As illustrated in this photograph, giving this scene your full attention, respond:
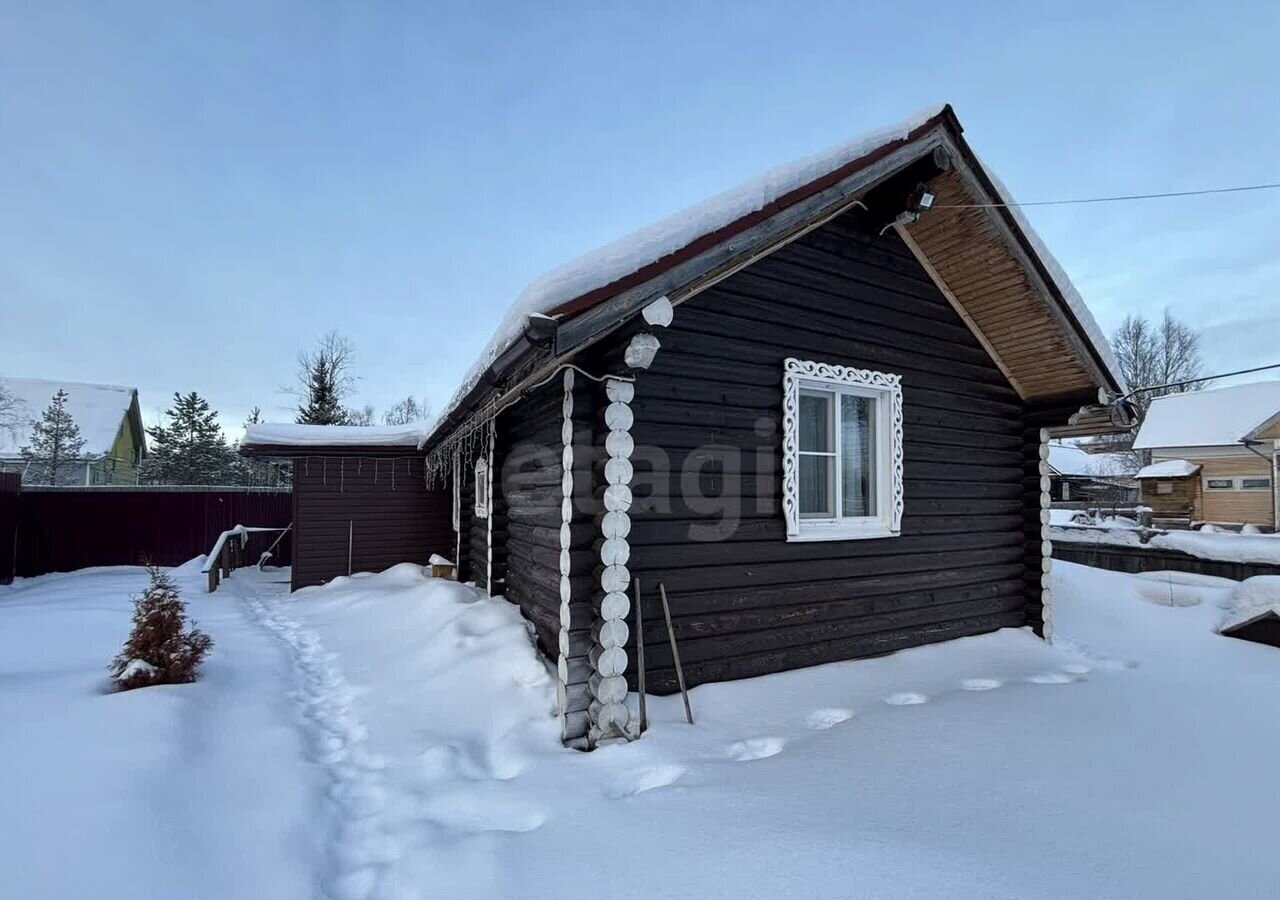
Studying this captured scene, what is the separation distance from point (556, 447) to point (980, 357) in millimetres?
4615

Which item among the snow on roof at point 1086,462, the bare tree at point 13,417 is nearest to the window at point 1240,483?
the snow on roof at point 1086,462

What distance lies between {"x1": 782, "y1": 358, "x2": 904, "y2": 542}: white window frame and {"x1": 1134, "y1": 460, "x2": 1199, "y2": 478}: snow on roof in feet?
82.4

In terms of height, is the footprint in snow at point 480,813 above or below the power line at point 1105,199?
below

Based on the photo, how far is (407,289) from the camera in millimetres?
20219

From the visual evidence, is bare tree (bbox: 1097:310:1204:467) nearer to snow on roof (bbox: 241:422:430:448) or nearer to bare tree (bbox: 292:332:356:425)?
snow on roof (bbox: 241:422:430:448)

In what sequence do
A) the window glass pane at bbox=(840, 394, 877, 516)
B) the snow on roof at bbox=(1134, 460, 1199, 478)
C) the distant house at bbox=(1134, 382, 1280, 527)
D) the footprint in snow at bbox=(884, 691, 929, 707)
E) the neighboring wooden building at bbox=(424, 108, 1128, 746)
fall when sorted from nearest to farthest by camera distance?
the neighboring wooden building at bbox=(424, 108, 1128, 746) < the footprint in snow at bbox=(884, 691, 929, 707) < the window glass pane at bbox=(840, 394, 877, 516) < the distant house at bbox=(1134, 382, 1280, 527) < the snow on roof at bbox=(1134, 460, 1199, 478)

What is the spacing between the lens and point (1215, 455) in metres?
21.3

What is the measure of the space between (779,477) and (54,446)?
27.3 m

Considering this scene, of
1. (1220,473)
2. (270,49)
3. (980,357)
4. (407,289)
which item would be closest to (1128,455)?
(1220,473)

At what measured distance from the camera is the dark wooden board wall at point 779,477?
4121 millimetres

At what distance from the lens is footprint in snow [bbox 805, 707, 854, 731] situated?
151 inches

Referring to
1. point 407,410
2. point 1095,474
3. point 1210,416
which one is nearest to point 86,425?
point 407,410

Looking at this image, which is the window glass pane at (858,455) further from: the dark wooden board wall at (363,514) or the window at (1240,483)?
the window at (1240,483)

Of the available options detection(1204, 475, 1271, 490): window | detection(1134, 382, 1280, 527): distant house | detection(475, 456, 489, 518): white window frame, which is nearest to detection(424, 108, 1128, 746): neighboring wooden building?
detection(475, 456, 489, 518): white window frame
